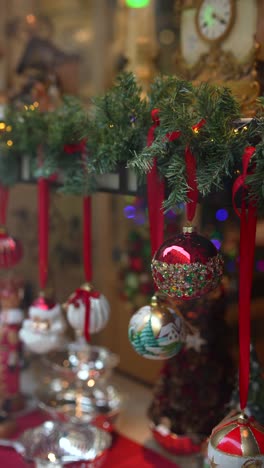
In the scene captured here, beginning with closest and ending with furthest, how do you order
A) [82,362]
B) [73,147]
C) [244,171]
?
1. [244,171]
2. [73,147]
3. [82,362]

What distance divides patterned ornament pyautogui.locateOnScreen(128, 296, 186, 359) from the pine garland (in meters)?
0.20

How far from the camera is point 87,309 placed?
3.29ft

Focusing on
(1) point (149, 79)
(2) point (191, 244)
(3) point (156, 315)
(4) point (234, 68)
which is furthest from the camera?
(1) point (149, 79)

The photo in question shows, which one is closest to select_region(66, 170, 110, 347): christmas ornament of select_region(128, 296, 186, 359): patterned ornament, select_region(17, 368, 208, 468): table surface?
select_region(128, 296, 186, 359): patterned ornament

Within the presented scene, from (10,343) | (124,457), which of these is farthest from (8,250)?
(124,457)

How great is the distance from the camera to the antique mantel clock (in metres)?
0.94

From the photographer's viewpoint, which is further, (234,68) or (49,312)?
(49,312)

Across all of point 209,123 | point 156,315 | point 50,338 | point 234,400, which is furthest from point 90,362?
point 209,123

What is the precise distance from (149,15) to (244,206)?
0.83 m

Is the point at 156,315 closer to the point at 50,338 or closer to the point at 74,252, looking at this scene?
the point at 50,338

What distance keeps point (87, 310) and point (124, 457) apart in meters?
0.39

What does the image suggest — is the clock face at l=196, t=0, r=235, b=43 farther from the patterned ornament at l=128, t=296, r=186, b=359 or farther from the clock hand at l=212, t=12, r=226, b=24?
the patterned ornament at l=128, t=296, r=186, b=359

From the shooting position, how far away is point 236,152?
744 millimetres

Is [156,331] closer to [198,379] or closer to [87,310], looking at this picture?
[87,310]
